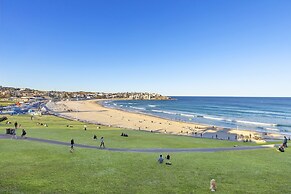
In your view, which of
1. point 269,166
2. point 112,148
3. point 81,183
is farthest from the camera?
point 112,148

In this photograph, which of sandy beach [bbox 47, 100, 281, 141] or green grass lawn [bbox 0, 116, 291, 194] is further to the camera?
sandy beach [bbox 47, 100, 281, 141]

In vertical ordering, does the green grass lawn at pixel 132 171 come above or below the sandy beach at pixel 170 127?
above

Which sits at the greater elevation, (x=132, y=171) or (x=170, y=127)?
(x=132, y=171)

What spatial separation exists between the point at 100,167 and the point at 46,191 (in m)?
6.09

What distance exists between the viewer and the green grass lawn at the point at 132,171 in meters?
17.3

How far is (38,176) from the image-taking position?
18.7 meters

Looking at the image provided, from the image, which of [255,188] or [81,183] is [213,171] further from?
[81,183]

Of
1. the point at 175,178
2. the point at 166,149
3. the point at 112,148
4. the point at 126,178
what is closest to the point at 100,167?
the point at 126,178

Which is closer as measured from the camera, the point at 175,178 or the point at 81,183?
the point at 81,183

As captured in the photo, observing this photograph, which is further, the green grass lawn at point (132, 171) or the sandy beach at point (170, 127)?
the sandy beach at point (170, 127)

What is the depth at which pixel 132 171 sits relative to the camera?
20.8m

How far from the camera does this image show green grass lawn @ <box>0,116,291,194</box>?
17.3 m

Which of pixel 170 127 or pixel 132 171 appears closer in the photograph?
pixel 132 171

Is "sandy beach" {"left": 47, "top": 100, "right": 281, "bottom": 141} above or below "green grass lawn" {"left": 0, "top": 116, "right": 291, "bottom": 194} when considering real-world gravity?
below
